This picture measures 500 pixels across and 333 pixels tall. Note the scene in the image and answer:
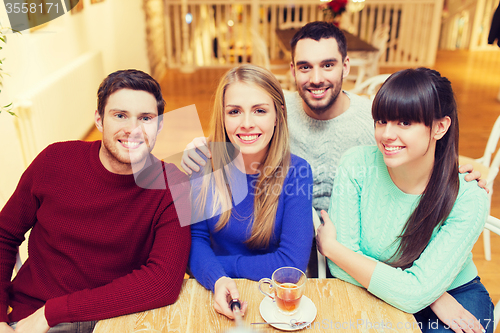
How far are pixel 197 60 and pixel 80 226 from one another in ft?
20.5

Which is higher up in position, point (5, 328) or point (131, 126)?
point (131, 126)

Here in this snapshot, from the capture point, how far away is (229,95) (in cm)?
131

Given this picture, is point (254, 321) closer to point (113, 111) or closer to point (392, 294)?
point (392, 294)

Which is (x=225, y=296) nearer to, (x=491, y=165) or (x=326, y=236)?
(x=326, y=236)

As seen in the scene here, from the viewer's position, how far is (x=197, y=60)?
7.10m

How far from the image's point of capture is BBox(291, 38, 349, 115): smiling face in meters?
1.69

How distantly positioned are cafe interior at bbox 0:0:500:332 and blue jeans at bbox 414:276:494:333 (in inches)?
8.3

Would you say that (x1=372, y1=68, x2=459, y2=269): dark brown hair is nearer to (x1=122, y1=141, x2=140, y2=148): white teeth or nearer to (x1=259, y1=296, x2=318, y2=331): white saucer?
(x1=259, y1=296, x2=318, y2=331): white saucer

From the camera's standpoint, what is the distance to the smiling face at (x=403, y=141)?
44.4 inches

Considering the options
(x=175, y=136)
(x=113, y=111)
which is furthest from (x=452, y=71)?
(x=113, y=111)

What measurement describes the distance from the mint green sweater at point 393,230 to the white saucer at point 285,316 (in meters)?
0.18

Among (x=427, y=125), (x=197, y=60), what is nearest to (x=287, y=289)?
(x=427, y=125)

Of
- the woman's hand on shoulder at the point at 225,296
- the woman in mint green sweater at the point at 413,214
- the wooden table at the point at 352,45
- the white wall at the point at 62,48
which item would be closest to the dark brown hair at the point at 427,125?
the woman in mint green sweater at the point at 413,214

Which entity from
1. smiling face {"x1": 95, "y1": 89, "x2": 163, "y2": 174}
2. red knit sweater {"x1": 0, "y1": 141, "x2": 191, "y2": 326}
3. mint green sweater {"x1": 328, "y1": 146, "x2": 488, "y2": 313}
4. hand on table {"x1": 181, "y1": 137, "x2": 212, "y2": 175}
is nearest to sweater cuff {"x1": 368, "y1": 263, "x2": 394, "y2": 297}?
mint green sweater {"x1": 328, "y1": 146, "x2": 488, "y2": 313}
